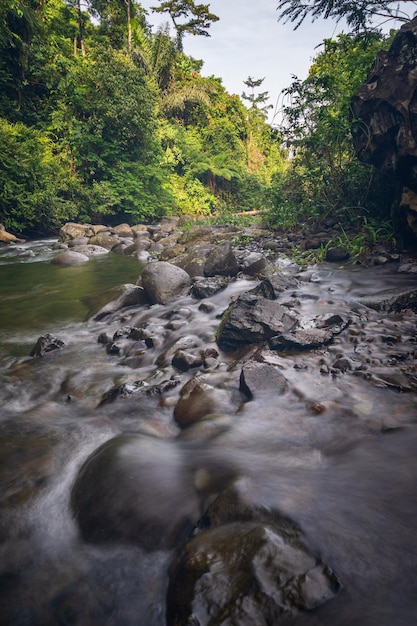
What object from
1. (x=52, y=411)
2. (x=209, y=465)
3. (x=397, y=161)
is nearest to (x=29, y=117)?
(x=397, y=161)

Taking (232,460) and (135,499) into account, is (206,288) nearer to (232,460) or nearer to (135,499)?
(232,460)

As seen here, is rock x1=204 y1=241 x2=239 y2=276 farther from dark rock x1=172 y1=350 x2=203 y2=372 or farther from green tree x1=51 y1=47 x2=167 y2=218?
green tree x1=51 y1=47 x2=167 y2=218

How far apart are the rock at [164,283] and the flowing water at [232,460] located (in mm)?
1203

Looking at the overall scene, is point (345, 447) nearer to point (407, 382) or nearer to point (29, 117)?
point (407, 382)

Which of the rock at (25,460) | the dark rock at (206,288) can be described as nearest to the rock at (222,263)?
the dark rock at (206,288)

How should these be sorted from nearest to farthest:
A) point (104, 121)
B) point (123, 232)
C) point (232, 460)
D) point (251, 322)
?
point (232, 460)
point (251, 322)
point (123, 232)
point (104, 121)

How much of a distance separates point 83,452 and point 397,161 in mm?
6437

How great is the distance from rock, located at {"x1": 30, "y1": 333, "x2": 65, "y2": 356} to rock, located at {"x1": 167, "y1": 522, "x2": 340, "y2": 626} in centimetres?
352

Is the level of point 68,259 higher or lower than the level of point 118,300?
lower

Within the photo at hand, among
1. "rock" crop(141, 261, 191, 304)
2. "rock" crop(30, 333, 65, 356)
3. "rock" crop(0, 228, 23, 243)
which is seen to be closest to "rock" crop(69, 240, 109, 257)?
"rock" crop(0, 228, 23, 243)

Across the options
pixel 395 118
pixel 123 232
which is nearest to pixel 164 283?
pixel 395 118

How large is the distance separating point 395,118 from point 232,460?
6.33 m

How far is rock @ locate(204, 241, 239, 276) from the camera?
6805mm

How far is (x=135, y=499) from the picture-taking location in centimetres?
174
